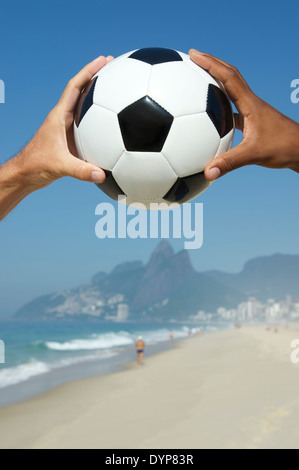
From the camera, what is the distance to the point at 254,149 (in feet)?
8.21

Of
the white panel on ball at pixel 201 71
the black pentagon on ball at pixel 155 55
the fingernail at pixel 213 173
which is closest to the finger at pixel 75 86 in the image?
the black pentagon on ball at pixel 155 55

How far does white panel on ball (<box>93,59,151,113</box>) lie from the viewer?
9.17 ft

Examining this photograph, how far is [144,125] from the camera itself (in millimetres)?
2750

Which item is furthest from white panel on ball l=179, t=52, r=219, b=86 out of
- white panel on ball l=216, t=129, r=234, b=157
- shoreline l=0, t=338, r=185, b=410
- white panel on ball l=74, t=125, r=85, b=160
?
shoreline l=0, t=338, r=185, b=410

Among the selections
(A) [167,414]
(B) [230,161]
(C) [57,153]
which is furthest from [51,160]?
(A) [167,414]

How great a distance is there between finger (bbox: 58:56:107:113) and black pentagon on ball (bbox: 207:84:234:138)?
0.78 m

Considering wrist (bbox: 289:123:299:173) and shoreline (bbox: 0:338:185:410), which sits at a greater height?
shoreline (bbox: 0:338:185:410)

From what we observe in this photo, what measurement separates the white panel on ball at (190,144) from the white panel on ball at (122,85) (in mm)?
318

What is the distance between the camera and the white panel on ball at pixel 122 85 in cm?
279

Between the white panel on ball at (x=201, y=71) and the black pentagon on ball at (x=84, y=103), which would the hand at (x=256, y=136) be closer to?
the white panel on ball at (x=201, y=71)

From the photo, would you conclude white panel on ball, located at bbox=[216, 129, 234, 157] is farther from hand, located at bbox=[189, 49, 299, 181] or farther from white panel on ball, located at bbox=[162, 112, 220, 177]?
hand, located at bbox=[189, 49, 299, 181]
